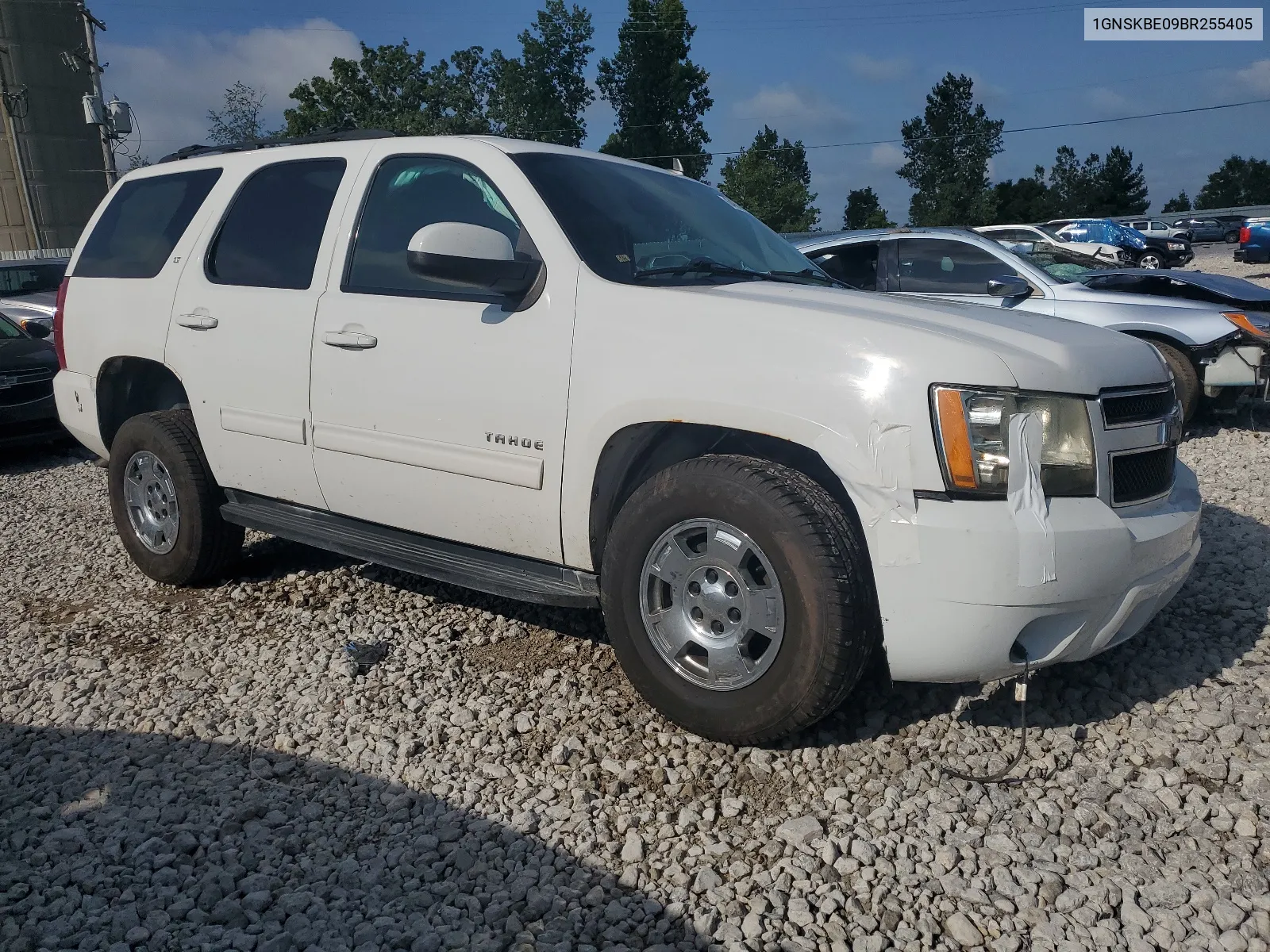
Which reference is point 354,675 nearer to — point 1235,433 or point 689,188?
point 689,188

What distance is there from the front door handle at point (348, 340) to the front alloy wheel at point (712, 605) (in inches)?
57.5

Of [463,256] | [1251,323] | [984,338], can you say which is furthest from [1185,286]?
Result: [463,256]

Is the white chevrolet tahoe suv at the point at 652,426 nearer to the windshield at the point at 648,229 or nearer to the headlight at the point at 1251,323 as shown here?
the windshield at the point at 648,229

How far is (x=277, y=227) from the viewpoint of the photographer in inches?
170

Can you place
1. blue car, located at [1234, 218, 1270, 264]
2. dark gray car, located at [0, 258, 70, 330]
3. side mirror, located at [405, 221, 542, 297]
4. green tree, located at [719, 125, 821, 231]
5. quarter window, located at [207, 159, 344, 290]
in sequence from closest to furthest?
1. side mirror, located at [405, 221, 542, 297]
2. quarter window, located at [207, 159, 344, 290]
3. dark gray car, located at [0, 258, 70, 330]
4. blue car, located at [1234, 218, 1270, 264]
5. green tree, located at [719, 125, 821, 231]

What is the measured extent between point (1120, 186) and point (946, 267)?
2776 inches

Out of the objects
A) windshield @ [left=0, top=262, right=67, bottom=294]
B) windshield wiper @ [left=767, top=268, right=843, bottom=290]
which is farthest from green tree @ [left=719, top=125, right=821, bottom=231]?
windshield wiper @ [left=767, top=268, right=843, bottom=290]

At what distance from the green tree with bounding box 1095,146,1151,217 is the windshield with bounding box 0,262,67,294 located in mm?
66773

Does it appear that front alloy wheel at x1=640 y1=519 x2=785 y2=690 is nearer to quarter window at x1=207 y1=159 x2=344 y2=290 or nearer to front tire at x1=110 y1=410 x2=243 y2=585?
quarter window at x1=207 y1=159 x2=344 y2=290

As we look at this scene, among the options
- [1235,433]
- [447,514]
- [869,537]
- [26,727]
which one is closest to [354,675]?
[447,514]

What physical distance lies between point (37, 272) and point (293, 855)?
14.6m

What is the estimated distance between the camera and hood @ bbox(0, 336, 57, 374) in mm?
8648

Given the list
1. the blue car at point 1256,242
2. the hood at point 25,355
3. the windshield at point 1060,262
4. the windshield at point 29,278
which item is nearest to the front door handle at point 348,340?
the hood at point 25,355

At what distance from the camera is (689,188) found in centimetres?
435
